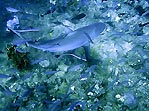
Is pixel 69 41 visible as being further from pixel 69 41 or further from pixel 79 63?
pixel 79 63

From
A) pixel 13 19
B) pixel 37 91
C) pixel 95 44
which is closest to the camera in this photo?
pixel 37 91

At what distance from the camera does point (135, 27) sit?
4.45 meters

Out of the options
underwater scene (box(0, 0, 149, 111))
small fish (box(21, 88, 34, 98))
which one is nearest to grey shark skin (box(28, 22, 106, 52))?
underwater scene (box(0, 0, 149, 111))

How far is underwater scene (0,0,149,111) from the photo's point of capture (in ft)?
11.8

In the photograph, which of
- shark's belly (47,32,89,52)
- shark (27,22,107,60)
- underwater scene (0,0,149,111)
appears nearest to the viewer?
shark (27,22,107,60)

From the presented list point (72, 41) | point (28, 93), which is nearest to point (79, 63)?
point (72, 41)

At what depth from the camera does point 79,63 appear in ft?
13.6

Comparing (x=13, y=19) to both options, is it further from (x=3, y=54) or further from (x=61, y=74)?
(x=61, y=74)

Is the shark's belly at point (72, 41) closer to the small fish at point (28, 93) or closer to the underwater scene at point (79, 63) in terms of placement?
the underwater scene at point (79, 63)

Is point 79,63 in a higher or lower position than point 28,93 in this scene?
higher

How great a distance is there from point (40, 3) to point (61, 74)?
203 cm

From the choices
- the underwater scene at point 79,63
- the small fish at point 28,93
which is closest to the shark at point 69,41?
the underwater scene at point 79,63

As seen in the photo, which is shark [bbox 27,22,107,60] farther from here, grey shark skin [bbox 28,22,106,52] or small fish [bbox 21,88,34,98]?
small fish [bbox 21,88,34,98]

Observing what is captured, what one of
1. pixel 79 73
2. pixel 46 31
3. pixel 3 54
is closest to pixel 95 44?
pixel 79 73
